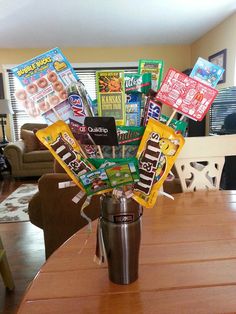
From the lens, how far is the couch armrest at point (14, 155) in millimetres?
4352

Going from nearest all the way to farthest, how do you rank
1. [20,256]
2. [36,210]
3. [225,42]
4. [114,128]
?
[114,128], [36,210], [20,256], [225,42]

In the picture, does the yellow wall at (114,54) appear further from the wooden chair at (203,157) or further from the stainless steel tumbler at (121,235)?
the stainless steel tumbler at (121,235)

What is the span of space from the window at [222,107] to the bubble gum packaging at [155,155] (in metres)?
3.38

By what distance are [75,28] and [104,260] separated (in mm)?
4187

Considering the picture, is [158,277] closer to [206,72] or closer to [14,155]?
[206,72]

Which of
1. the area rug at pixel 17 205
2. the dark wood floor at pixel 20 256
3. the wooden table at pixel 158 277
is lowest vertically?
the dark wood floor at pixel 20 256

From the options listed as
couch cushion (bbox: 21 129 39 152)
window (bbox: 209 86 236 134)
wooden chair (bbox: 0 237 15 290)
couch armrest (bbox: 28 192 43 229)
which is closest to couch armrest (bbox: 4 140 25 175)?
couch cushion (bbox: 21 129 39 152)

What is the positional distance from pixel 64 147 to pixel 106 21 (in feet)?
12.7

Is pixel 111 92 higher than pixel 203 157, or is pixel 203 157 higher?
pixel 111 92

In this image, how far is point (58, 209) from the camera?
5.72ft

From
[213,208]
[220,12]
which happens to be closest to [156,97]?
[213,208]

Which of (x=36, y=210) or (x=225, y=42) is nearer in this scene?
(x=36, y=210)

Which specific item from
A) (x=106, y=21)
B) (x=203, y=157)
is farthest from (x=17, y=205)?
(x=106, y=21)

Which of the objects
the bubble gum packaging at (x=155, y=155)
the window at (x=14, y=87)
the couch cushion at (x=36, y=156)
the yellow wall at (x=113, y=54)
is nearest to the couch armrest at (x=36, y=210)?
A: the bubble gum packaging at (x=155, y=155)
